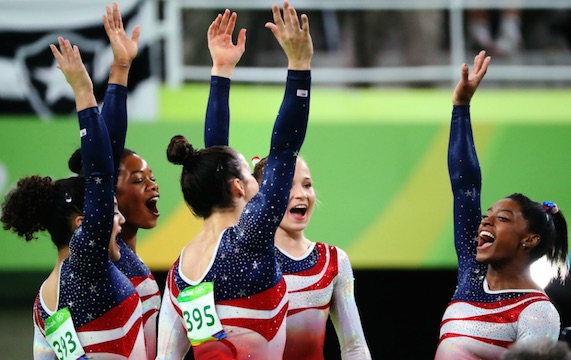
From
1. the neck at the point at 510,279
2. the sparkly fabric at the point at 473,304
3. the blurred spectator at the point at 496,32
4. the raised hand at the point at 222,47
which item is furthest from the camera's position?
the blurred spectator at the point at 496,32

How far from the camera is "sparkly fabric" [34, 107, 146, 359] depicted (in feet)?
9.06

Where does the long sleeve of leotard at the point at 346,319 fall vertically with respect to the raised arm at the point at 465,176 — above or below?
below

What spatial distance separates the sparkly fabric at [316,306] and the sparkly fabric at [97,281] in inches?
20.3

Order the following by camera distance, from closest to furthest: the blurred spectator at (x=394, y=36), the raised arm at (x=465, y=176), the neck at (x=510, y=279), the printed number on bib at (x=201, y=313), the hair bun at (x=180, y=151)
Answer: the printed number on bib at (x=201, y=313), the hair bun at (x=180, y=151), the neck at (x=510, y=279), the raised arm at (x=465, y=176), the blurred spectator at (x=394, y=36)

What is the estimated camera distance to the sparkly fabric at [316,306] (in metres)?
3.26

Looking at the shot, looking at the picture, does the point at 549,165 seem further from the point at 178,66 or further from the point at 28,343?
the point at 28,343

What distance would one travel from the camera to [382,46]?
6.20 metres

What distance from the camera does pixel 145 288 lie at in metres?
3.44

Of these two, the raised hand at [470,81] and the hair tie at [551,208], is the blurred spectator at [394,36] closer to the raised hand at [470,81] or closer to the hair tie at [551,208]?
the raised hand at [470,81]

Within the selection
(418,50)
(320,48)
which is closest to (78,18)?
(320,48)

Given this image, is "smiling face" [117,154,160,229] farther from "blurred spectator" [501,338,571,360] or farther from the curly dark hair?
"blurred spectator" [501,338,571,360]

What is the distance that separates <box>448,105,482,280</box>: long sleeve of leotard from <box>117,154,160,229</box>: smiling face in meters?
1.07

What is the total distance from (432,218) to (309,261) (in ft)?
5.85

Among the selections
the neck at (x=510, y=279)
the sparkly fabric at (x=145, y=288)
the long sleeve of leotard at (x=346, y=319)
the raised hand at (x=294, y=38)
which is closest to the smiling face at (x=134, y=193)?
the sparkly fabric at (x=145, y=288)
